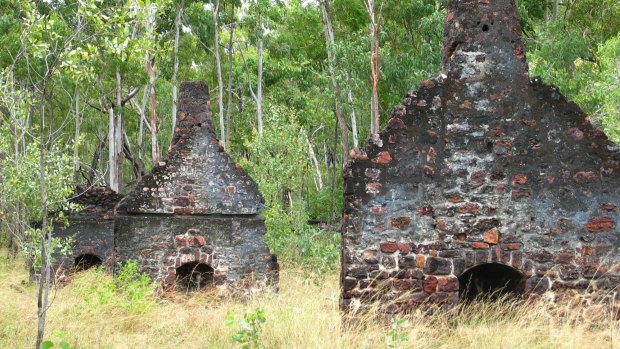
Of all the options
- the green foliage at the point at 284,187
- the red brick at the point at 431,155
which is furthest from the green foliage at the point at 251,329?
the green foliage at the point at 284,187

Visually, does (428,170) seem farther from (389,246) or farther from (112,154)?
(112,154)

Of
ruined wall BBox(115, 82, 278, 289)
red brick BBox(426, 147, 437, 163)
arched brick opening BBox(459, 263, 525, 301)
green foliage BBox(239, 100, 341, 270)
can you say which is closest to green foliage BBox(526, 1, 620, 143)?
green foliage BBox(239, 100, 341, 270)

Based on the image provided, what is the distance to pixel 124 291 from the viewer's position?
12.4 meters

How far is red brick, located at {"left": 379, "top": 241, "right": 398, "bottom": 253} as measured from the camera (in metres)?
9.05

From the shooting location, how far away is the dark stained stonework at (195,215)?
1330 cm

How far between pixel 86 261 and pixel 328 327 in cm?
1263

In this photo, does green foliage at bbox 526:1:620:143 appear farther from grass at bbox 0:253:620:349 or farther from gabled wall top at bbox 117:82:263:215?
grass at bbox 0:253:620:349

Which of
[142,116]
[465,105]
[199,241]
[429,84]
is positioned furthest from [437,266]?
[142,116]

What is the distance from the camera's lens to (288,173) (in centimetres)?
2523

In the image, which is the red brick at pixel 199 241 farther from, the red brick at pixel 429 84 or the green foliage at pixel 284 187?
the green foliage at pixel 284 187

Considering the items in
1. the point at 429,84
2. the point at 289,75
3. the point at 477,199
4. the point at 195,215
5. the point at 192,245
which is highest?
the point at 289,75

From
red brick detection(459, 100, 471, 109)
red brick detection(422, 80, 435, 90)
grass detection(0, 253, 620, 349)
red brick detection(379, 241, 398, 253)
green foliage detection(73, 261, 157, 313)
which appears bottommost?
grass detection(0, 253, 620, 349)

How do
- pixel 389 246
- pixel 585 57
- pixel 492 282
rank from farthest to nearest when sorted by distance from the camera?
pixel 585 57 < pixel 492 282 < pixel 389 246

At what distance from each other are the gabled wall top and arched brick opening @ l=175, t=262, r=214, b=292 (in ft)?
3.97
